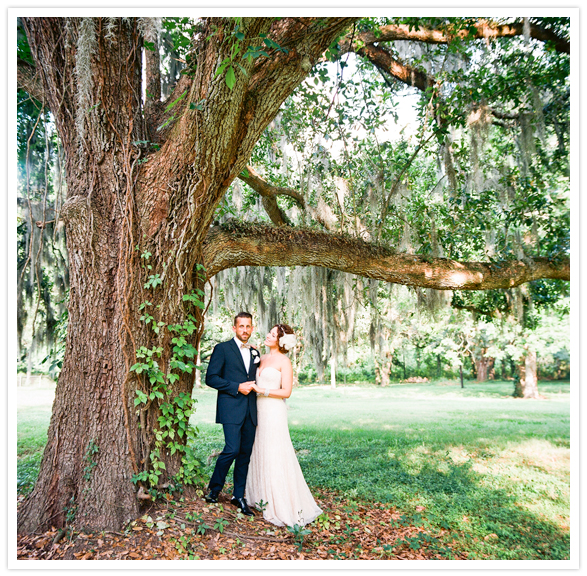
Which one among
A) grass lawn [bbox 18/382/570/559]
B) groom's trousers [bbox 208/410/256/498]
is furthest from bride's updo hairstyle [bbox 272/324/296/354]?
grass lawn [bbox 18/382/570/559]

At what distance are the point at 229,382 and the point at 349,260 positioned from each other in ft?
6.50

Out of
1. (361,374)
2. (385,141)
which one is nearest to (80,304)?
(385,141)

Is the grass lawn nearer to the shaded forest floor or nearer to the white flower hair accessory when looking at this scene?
the shaded forest floor

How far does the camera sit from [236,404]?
338cm

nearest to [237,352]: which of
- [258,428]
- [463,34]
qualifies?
[258,428]

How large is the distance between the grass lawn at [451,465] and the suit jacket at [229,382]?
1.76 meters

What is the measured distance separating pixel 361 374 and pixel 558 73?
65.5ft

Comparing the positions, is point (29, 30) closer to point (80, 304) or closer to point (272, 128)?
point (80, 304)

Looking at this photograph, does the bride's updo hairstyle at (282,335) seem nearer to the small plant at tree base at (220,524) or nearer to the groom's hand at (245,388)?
the groom's hand at (245,388)

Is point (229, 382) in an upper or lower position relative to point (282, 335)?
lower

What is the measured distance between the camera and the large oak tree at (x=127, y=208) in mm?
2809

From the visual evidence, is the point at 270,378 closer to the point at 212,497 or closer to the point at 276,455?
the point at 276,455

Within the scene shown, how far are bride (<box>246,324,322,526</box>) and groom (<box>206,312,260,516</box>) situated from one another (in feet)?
0.26

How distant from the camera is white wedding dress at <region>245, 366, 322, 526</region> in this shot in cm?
333
